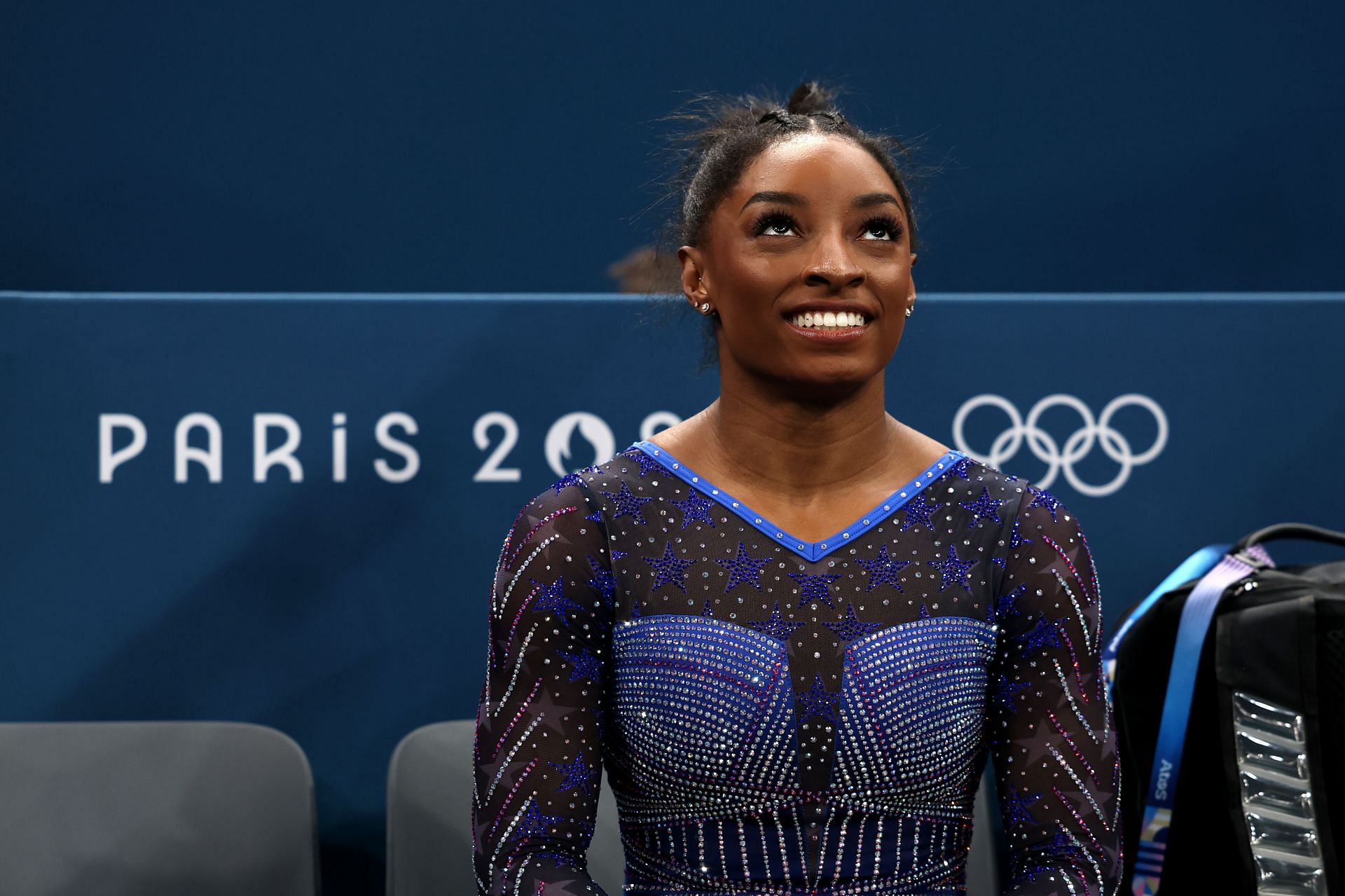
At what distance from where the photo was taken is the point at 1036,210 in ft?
10.5

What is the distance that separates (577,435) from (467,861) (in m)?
0.60

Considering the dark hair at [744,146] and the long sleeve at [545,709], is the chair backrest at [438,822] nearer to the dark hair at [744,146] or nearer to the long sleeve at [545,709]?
the long sleeve at [545,709]

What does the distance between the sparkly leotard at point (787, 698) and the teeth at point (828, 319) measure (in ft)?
0.58

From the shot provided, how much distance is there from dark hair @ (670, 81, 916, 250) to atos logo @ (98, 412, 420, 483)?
731 millimetres

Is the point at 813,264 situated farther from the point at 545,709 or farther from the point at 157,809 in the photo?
the point at 157,809

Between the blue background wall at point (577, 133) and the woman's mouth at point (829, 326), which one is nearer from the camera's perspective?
the woman's mouth at point (829, 326)

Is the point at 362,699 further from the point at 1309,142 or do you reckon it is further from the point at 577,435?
the point at 1309,142

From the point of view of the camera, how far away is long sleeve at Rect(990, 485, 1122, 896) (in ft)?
4.22

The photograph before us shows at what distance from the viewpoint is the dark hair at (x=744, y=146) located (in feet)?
4.46

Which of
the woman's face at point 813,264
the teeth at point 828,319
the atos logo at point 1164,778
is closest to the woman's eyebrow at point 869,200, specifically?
the woman's face at point 813,264

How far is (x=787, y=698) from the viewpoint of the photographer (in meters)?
1.27

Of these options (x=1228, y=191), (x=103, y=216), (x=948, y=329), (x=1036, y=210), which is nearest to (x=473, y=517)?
(x=948, y=329)

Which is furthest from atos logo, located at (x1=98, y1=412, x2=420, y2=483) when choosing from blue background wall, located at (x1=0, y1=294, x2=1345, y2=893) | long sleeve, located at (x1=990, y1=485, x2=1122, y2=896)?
long sleeve, located at (x1=990, y1=485, x2=1122, y2=896)

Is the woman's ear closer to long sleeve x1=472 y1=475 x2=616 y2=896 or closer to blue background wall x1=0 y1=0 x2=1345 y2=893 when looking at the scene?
long sleeve x1=472 y1=475 x2=616 y2=896
